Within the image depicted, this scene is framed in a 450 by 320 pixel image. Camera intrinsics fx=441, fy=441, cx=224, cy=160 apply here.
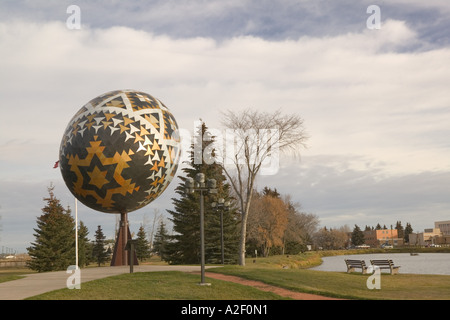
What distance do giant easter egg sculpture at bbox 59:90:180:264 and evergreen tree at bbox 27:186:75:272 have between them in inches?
996

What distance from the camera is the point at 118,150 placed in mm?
20719

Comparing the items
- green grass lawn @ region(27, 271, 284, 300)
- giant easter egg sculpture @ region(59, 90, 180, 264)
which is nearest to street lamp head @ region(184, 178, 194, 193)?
giant easter egg sculpture @ region(59, 90, 180, 264)

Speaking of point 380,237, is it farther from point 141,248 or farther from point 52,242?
point 52,242

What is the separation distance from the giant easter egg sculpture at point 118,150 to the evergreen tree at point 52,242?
2530cm

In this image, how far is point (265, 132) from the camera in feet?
107

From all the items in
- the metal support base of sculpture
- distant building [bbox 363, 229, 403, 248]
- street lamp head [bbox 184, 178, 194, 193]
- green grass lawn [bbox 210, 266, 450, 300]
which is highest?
street lamp head [bbox 184, 178, 194, 193]

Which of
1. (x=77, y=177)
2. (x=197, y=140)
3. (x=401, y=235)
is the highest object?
(x=197, y=140)

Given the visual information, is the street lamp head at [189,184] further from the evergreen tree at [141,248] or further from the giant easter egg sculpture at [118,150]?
the evergreen tree at [141,248]

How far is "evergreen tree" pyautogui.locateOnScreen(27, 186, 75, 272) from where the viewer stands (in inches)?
1753

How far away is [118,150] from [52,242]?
28.8 m

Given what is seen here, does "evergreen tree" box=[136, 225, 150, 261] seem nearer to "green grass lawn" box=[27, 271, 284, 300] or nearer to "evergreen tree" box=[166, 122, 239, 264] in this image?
"evergreen tree" box=[166, 122, 239, 264]
